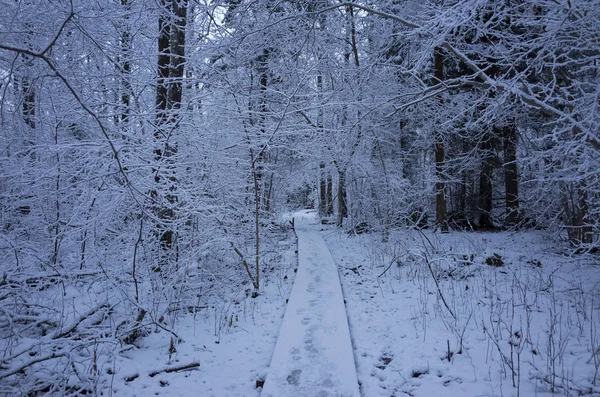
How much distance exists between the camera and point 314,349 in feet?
13.4

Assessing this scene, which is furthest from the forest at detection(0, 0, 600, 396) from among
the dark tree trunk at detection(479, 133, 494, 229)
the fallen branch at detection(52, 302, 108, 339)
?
the dark tree trunk at detection(479, 133, 494, 229)

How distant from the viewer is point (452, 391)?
→ 322cm

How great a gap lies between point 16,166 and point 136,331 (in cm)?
312

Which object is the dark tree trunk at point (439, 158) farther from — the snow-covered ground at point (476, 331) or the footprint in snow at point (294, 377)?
the footprint in snow at point (294, 377)

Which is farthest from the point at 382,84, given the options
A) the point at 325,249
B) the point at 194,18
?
the point at 194,18

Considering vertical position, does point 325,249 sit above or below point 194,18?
below

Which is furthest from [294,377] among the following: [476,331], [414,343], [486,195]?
[486,195]

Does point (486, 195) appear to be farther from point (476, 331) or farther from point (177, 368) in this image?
point (177, 368)

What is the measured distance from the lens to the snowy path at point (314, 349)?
3.26 metres

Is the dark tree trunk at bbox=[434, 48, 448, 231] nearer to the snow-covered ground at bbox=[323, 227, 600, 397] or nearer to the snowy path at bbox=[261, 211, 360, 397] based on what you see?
the snow-covered ground at bbox=[323, 227, 600, 397]

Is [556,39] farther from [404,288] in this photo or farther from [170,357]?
[170,357]

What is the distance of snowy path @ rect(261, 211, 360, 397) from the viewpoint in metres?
3.26

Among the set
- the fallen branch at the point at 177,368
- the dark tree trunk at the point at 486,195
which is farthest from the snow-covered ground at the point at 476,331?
the dark tree trunk at the point at 486,195

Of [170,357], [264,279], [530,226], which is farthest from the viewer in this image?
[530,226]
